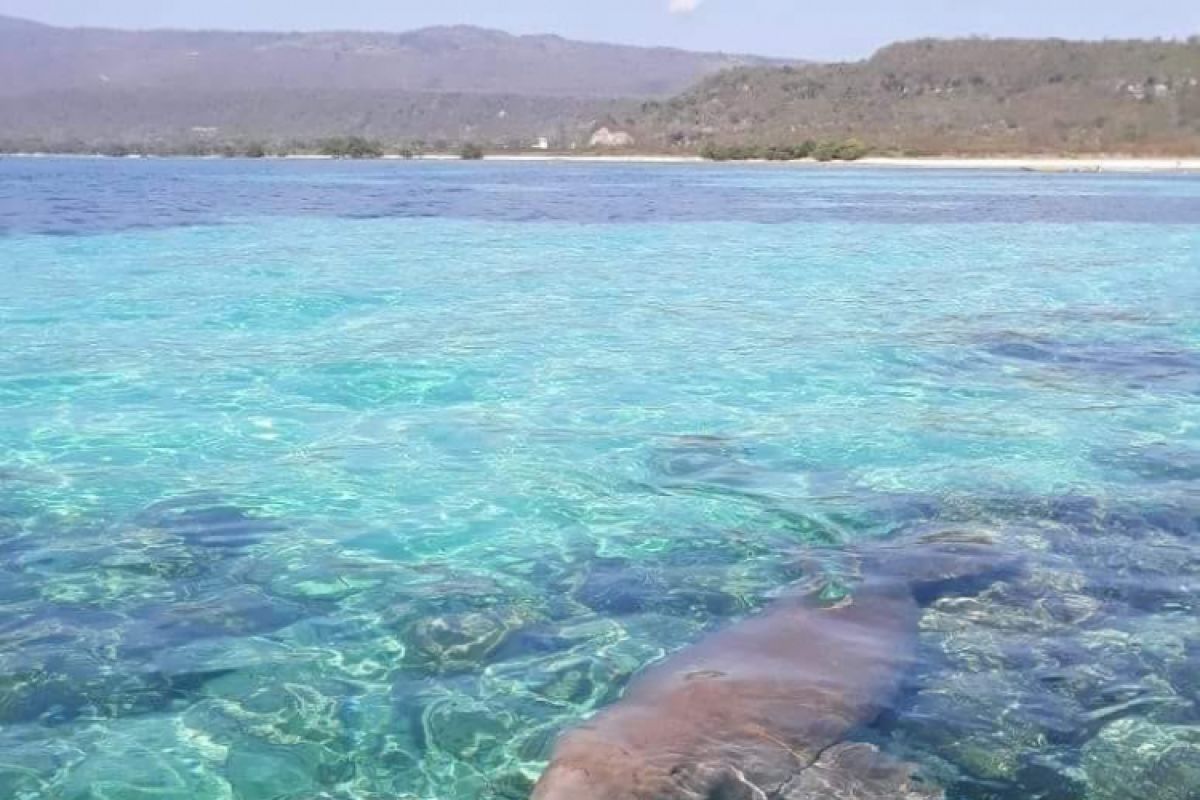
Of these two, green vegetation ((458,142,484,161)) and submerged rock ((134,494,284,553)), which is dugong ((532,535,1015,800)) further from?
green vegetation ((458,142,484,161))

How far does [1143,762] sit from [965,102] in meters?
128

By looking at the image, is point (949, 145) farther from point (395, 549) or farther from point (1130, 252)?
point (395, 549)

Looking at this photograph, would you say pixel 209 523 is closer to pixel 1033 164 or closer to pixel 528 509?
pixel 528 509

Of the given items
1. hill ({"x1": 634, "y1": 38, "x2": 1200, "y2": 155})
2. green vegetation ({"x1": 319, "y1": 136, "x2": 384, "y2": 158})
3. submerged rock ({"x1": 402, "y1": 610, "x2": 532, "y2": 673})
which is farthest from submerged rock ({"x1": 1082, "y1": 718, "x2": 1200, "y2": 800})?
green vegetation ({"x1": 319, "y1": 136, "x2": 384, "y2": 158})

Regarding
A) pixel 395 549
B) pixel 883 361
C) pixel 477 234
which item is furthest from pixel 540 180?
pixel 395 549

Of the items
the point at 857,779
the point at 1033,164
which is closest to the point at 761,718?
the point at 857,779

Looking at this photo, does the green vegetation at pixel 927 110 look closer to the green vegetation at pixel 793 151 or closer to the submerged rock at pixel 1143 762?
the green vegetation at pixel 793 151

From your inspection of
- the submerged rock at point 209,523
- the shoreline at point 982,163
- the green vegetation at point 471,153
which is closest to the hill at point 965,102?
the shoreline at point 982,163

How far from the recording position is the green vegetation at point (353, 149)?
132 metres

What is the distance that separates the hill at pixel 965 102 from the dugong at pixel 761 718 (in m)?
92.3

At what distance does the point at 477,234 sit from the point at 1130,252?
593 inches

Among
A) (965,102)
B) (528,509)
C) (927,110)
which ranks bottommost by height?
(528,509)

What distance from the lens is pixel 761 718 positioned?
16.6 feet

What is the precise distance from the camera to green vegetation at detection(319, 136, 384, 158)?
13250 cm
